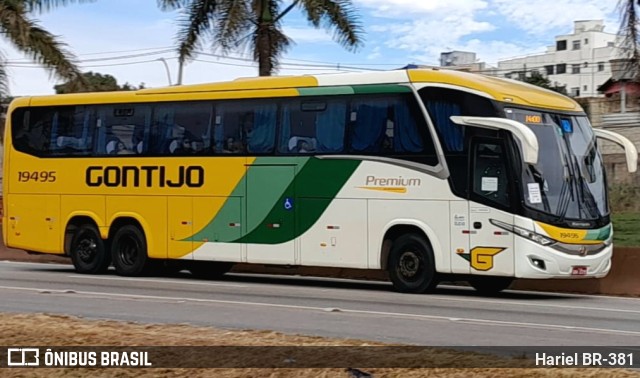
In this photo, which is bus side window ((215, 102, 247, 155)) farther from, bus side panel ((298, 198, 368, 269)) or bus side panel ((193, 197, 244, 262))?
bus side panel ((298, 198, 368, 269))

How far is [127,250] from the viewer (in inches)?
869

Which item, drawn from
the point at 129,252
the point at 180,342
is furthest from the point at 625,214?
the point at 180,342

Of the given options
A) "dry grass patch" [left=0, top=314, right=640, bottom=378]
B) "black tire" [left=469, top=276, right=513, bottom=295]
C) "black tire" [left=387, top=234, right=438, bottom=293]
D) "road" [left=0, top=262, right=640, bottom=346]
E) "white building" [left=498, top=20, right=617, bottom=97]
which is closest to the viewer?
"dry grass patch" [left=0, top=314, right=640, bottom=378]

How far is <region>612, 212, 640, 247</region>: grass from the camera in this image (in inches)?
874

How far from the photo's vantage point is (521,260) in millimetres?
17094

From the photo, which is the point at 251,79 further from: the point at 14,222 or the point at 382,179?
the point at 14,222

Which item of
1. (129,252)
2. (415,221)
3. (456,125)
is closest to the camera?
(456,125)

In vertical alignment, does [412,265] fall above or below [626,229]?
below

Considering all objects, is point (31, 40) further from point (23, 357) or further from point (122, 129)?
point (23, 357)

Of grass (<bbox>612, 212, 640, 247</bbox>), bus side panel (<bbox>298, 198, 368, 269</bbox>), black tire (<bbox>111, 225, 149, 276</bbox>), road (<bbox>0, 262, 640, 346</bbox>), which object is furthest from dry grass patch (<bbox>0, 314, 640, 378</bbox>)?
grass (<bbox>612, 212, 640, 247</bbox>)

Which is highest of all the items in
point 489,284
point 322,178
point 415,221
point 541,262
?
point 322,178

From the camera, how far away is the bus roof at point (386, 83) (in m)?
17.7

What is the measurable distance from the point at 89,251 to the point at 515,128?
9.91 meters

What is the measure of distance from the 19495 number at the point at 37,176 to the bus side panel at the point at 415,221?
25.1 ft
